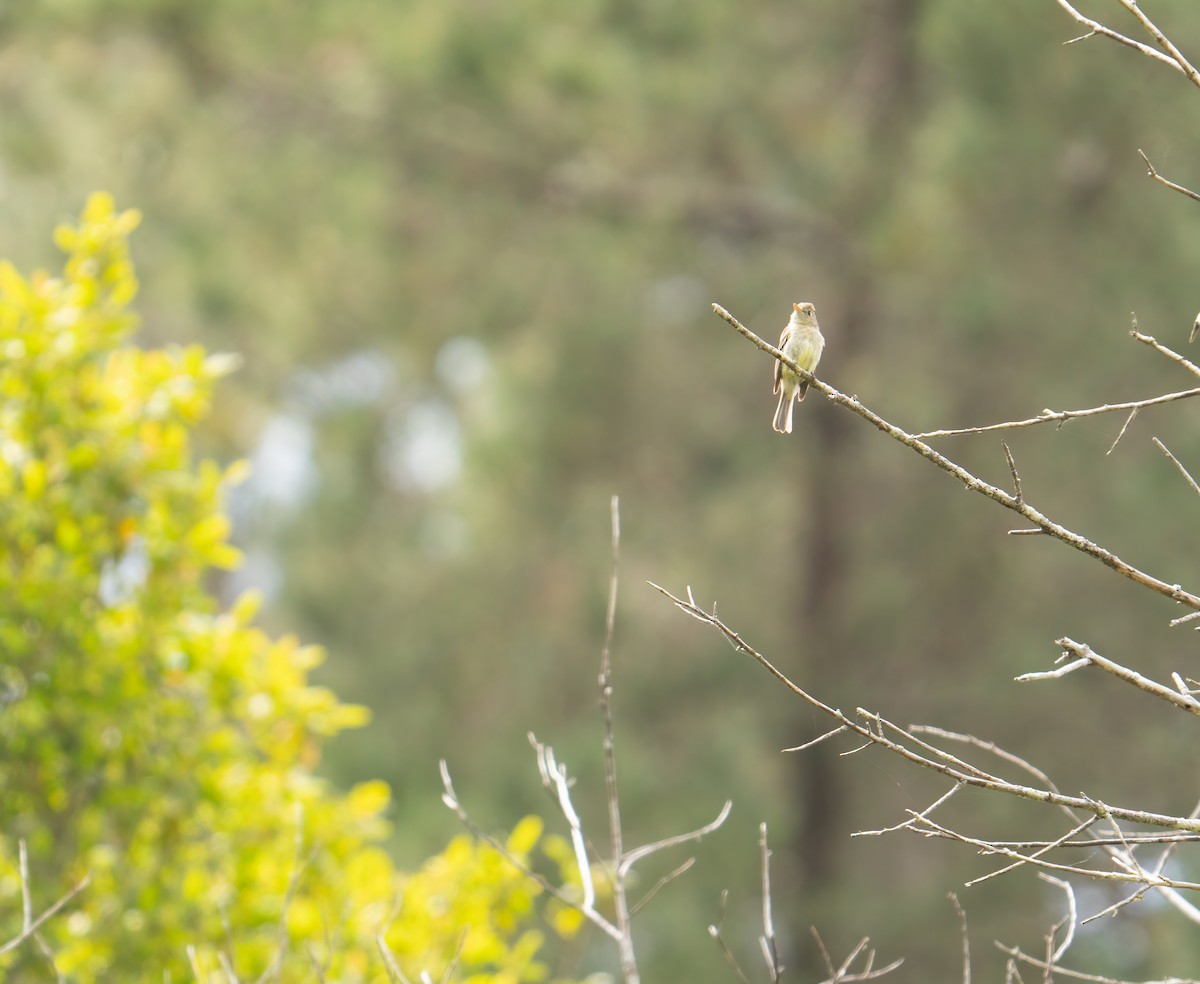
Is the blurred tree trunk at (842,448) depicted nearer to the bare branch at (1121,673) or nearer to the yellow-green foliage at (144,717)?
the yellow-green foliage at (144,717)

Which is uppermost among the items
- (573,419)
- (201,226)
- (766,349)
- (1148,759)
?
(766,349)

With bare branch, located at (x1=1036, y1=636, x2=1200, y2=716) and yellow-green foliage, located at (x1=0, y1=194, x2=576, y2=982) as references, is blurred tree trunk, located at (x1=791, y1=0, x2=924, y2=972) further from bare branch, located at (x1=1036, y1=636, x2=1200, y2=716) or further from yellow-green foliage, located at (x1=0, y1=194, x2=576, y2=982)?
bare branch, located at (x1=1036, y1=636, x2=1200, y2=716)

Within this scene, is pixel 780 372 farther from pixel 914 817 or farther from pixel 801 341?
pixel 914 817

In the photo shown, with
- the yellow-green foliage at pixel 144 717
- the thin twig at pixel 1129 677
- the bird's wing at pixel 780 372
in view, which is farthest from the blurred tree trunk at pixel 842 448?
the thin twig at pixel 1129 677

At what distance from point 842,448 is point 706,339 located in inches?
47.6

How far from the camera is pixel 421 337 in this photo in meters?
10.1

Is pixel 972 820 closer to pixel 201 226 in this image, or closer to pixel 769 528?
pixel 769 528

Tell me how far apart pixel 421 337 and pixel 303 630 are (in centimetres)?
269

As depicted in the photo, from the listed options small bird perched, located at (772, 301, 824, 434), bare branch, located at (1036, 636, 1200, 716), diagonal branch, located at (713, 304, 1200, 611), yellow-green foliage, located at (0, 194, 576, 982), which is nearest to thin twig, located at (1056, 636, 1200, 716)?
bare branch, located at (1036, 636, 1200, 716)

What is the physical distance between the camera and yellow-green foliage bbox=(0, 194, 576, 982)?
322cm

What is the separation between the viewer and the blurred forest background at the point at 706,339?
7.84 metres

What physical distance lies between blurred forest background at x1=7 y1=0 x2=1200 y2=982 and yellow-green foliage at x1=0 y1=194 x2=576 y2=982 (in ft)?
16.4

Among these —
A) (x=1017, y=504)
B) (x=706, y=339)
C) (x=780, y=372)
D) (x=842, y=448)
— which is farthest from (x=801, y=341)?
(x=706, y=339)

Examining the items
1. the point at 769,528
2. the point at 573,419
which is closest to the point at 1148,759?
the point at 769,528
